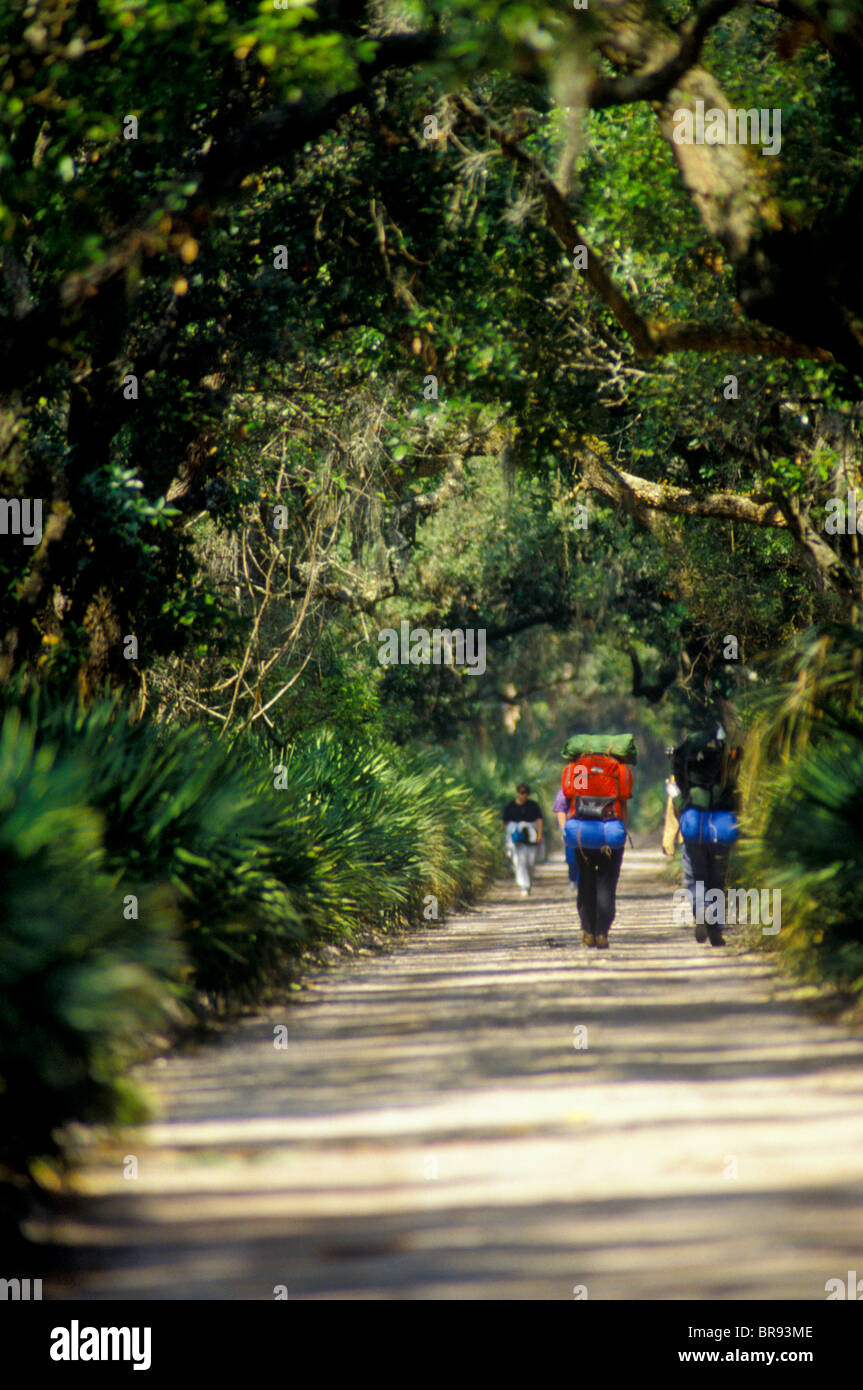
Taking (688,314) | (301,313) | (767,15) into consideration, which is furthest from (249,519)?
(767,15)

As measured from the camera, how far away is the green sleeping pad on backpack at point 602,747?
1622 cm

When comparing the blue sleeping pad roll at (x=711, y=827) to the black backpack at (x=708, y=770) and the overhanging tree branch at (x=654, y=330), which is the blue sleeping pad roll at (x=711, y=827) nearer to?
the black backpack at (x=708, y=770)

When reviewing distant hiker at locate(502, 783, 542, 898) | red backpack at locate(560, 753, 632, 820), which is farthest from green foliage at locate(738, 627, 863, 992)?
distant hiker at locate(502, 783, 542, 898)

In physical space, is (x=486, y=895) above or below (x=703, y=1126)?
below

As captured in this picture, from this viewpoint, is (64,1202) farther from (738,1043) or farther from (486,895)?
(486,895)

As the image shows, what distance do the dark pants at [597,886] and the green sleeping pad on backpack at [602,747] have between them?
100 cm

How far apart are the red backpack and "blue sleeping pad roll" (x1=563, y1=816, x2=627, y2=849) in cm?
11

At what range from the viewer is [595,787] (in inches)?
621

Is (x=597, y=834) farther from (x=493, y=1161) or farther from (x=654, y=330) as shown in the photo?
(x=493, y=1161)

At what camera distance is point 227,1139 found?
6949mm

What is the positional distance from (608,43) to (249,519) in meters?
9.52

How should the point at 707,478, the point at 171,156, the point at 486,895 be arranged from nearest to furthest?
the point at 171,156, the point at 707,478, the point at 486,895

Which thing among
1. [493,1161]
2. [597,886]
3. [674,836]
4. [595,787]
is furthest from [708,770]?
[493,1161]

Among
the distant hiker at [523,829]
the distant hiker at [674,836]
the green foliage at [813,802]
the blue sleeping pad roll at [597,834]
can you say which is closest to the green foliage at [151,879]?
the blue sleeping pad roll at [597,834]
